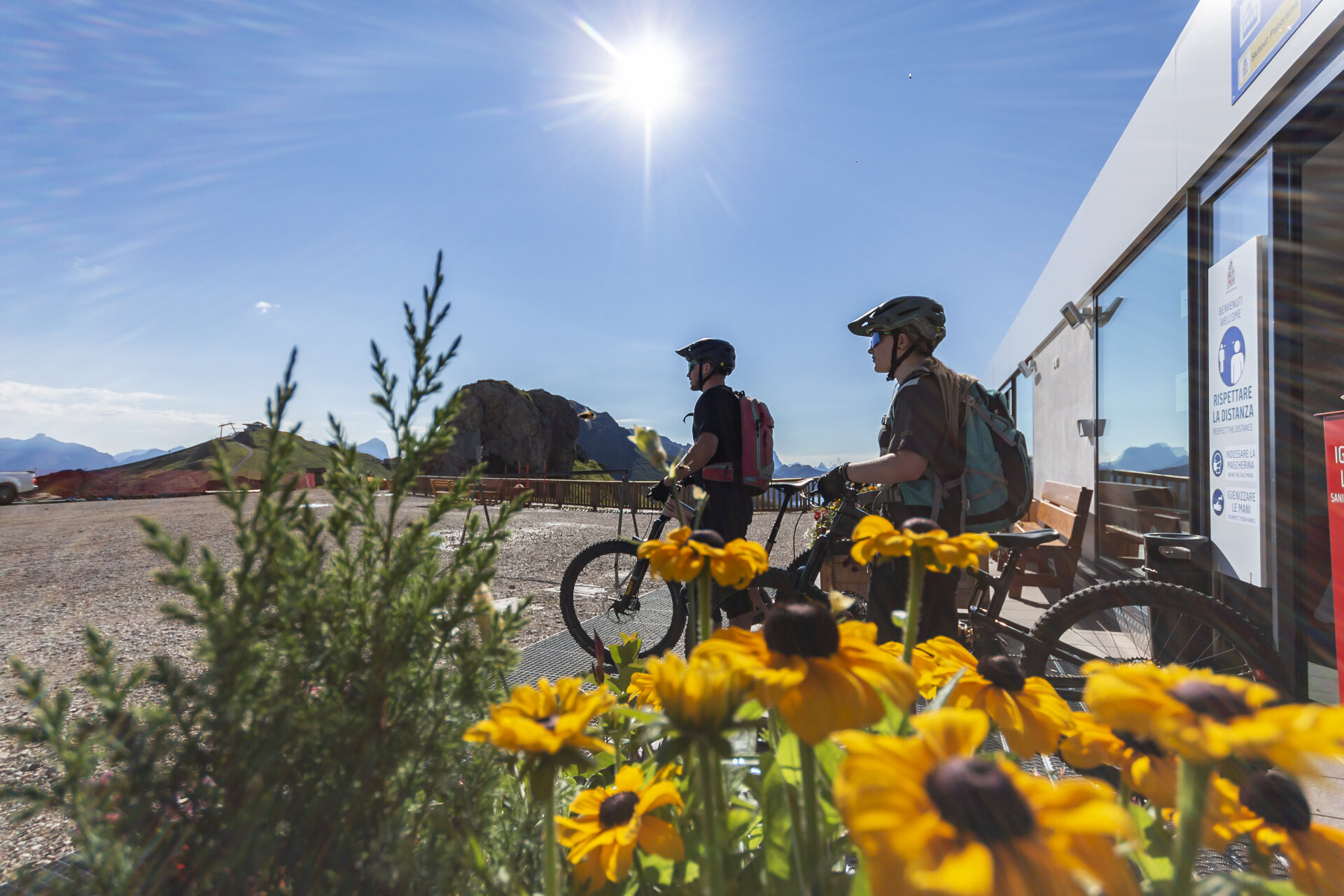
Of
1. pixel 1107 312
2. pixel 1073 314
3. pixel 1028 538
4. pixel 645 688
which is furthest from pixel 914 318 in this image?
pixel 1073 314

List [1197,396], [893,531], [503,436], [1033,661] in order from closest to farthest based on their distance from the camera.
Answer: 1. [893,531]
2. [1033,661]
3. [1197,396]
4. [503,436]

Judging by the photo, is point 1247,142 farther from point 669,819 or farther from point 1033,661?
point 669,819

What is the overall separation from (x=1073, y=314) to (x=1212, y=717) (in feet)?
23.7

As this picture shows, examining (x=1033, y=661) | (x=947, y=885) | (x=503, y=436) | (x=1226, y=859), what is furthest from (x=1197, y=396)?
(x=503, y=436)

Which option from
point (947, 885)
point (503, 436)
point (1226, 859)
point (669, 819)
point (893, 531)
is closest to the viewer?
point (947, 885)

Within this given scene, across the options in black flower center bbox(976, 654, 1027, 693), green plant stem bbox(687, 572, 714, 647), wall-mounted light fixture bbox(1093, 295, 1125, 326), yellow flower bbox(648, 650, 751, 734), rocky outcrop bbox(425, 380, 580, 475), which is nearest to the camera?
yellow flower bbox(648, 650, 751, 734)

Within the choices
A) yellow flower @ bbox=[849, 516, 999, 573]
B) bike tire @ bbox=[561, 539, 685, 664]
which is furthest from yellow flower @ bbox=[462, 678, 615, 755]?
bike tire @ bbox=[561, 539, 685, 664]

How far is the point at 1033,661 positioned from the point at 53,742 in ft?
9.77

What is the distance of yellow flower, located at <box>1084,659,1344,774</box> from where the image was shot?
14.4 inches

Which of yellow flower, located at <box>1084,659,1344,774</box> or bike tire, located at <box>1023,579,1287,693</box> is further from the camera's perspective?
bike tire, located at <box>1023,579,1287,693</box>

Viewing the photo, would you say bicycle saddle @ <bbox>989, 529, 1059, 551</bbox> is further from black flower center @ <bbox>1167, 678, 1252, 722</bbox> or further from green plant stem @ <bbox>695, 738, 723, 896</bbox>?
green plant stem @ <bbox>695, 738, 723, 896</bbox>

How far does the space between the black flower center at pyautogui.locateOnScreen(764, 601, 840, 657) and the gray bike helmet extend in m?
3.28

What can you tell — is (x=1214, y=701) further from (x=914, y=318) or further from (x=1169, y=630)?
(x=1169, y=630)

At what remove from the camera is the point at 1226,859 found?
1312 mm
